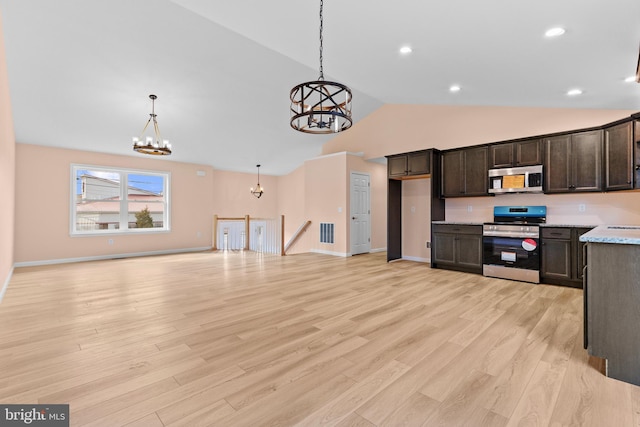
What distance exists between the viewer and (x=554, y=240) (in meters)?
4.34

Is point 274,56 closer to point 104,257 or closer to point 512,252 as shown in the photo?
point 512,252

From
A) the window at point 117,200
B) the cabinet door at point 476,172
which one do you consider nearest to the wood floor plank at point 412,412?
the cabinet door at point 476,172

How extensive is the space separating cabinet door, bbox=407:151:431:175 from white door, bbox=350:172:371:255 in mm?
1759

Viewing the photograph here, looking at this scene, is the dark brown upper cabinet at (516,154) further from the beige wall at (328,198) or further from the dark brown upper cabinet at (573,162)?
Answer: the beige wall at (328,198)

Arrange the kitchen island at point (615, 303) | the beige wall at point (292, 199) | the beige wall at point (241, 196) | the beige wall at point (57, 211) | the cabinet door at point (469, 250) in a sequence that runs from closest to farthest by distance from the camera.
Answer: the kitchen island at point (615, 303), the cabinet door at point (469, 250), the beige wall at point (57, 211), the beige wall at point (241, 196), the beige wall at point (292, 199)

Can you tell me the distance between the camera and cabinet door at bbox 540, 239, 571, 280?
4230 millimetres

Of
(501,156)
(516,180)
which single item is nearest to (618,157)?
(516,180)

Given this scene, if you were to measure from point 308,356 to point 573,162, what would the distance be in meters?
4.79

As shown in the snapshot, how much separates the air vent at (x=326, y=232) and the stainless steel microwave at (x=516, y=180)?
3.88m

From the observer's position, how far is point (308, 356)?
2.24 m

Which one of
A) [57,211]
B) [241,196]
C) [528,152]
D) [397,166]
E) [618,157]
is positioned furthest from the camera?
[241,196]

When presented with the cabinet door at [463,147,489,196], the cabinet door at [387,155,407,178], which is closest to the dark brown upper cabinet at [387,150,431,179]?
the cabinet door at [387,155,407,178]

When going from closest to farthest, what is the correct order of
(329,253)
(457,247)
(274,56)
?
(274,56)
(457,247)
(329,253)

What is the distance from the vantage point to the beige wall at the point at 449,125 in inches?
183
